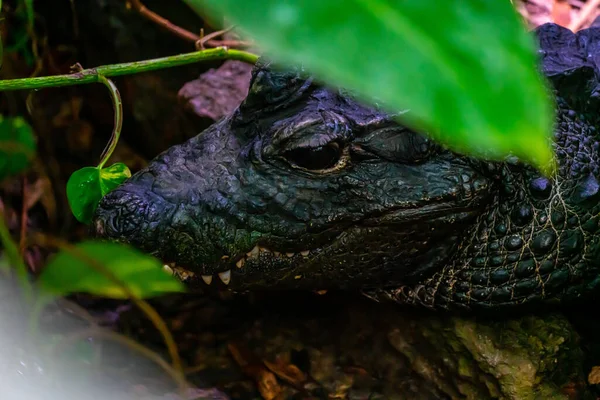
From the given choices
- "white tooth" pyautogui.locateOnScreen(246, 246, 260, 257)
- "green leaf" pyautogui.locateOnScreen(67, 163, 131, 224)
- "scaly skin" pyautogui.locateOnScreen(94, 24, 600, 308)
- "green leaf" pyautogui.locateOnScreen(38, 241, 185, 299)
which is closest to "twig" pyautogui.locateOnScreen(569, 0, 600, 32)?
"scaly skin" pyautogui.locateOnScreen(94, 24, 600, 308)

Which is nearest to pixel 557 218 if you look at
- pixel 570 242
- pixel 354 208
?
pixel 570 242

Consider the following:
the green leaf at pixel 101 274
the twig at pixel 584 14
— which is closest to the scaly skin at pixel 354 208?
the green leaf at pixel 101 274

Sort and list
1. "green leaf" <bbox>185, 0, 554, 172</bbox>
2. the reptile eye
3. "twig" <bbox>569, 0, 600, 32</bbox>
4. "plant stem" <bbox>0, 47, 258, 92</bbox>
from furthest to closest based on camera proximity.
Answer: "twig" <bbox>569, 0, 600, 32</bbox> < the reptile eye < "plant stem" <bbox>0, 47, 258, 92</bbox> < "green leaf" <bbox>185, 0, 554, 172</bbox>

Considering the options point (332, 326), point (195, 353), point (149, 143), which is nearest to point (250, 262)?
point (332, 326)

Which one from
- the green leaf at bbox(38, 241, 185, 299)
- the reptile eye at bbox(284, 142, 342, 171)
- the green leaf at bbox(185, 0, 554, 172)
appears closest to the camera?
the green leaf at bbox(185, 0, 554, 172)

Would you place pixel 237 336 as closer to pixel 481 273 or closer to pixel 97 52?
pixel 481 273

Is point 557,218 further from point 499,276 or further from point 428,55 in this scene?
point 428,55

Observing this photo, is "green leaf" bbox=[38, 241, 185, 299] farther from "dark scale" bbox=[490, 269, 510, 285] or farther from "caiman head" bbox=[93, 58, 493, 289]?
"dark scale" bbox=[490, 269, 510, 285]
